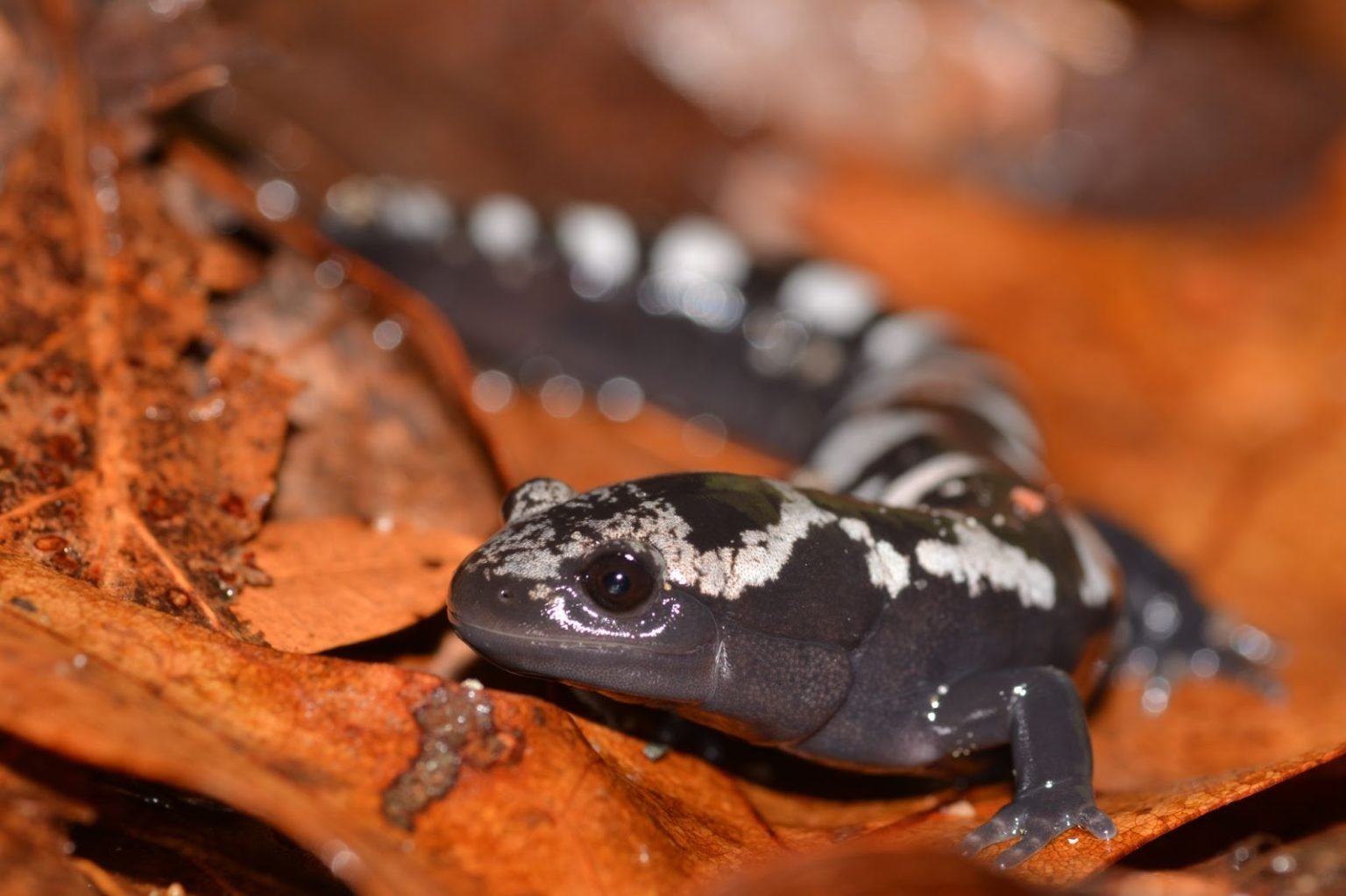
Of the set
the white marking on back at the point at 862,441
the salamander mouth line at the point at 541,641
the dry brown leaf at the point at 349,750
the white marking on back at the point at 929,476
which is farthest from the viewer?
the white marking on back at the point at 862,441

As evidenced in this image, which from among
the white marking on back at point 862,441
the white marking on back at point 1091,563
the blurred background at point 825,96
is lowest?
the white marking on back at point 862,441

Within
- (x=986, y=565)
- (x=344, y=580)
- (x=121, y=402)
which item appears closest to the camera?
(x=344, y=580)

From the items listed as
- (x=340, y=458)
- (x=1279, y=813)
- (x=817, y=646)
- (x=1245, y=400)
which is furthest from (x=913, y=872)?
(x=1245, y=400)

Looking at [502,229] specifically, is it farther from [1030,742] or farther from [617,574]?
[1030,742]

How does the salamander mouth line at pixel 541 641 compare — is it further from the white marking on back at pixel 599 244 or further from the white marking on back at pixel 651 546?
the white marking on back at pixel 599 244

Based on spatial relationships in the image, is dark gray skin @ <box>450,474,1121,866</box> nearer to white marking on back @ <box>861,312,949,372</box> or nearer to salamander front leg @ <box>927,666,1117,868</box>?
salamander front leg @ <box>927,666,1117,868</box>

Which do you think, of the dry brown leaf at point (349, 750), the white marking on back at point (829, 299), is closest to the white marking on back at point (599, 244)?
the white marking on back at point (829, 299)

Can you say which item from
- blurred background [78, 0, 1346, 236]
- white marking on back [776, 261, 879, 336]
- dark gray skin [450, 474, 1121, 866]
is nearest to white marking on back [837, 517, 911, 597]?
dark gray skin [450, 474, 1121, 866]

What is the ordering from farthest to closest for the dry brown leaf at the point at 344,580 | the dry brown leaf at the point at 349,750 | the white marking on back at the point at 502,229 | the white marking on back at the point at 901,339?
the white marking on back at the point at 502,229 < the white marking on back at the point at 901,339 < the dry brown leaf at the point at 344,580 < the dry brown leaf at the point at 349,750

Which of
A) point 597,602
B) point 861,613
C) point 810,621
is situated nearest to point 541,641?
point 597,602
